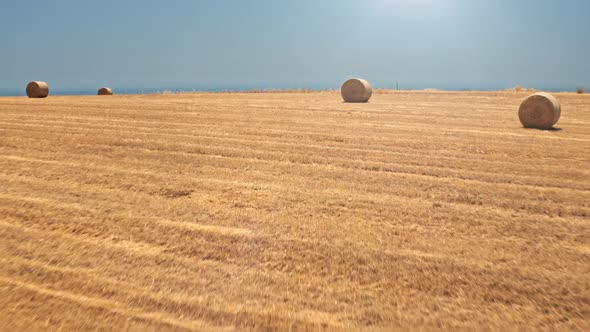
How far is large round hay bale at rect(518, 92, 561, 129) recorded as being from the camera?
379 inches

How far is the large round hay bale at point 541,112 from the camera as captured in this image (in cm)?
962

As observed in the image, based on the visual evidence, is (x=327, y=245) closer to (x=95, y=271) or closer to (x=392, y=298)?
(x=392, y=298)

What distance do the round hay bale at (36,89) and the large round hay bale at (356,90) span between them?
40.9ft

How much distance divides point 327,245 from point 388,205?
43.2 inches

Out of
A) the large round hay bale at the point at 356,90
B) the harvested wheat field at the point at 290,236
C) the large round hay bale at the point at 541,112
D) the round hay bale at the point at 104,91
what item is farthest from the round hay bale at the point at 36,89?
the large round hay bale at the point at 541,112

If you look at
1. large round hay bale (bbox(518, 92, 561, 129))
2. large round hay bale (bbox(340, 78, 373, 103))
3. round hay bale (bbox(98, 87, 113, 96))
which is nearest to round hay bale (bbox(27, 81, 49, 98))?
round hay bale (bbox(98, 87, 113, 96))

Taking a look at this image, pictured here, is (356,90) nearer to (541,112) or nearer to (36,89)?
(541,112)

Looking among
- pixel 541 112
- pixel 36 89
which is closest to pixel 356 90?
pixel 541 112

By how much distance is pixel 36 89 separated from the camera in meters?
18.3

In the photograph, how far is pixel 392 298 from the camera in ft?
8.08

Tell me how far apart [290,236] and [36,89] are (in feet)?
61.7

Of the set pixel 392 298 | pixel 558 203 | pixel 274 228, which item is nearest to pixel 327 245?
pixel 274 228

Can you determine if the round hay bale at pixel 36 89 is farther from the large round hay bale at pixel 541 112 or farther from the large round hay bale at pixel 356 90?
the large round hay bale at pixel 541 112

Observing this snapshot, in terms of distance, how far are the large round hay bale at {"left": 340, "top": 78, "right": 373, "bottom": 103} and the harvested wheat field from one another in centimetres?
1084
